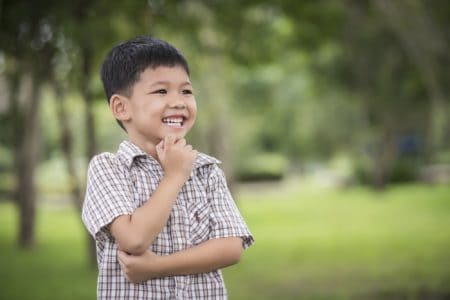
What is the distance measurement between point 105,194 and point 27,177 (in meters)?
11.7

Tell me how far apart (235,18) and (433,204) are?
10.9 meters

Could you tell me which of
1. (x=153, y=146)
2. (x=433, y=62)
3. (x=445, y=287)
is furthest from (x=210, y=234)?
(x=433, y=62)

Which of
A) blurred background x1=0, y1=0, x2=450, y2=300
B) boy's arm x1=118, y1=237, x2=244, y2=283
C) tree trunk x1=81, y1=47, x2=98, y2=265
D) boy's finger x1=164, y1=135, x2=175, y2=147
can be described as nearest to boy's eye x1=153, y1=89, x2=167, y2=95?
boy's finger x1=164, y1=135, x2=175, y2=147

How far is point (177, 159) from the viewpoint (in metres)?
1.77

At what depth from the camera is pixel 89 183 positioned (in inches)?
72.6

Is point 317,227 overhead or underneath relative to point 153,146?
overhead

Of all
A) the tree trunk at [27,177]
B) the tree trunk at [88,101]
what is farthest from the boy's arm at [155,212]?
the tree trunk at [27,177]

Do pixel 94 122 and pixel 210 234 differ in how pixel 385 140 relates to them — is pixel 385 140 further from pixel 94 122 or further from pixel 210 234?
pixel 210 234

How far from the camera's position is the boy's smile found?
1836 millimetres

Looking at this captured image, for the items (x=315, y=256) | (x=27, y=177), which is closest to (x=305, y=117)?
(x=27, y=177)

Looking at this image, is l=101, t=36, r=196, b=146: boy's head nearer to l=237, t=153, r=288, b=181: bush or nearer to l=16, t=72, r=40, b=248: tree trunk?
l=16, t=72, r=40, b=248: tree trunk

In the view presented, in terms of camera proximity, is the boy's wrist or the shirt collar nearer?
the boy's wrist

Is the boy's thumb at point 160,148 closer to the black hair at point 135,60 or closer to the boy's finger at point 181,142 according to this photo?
the boy's finger at point 181,142

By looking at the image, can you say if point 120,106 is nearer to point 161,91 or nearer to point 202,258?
point 161,91
